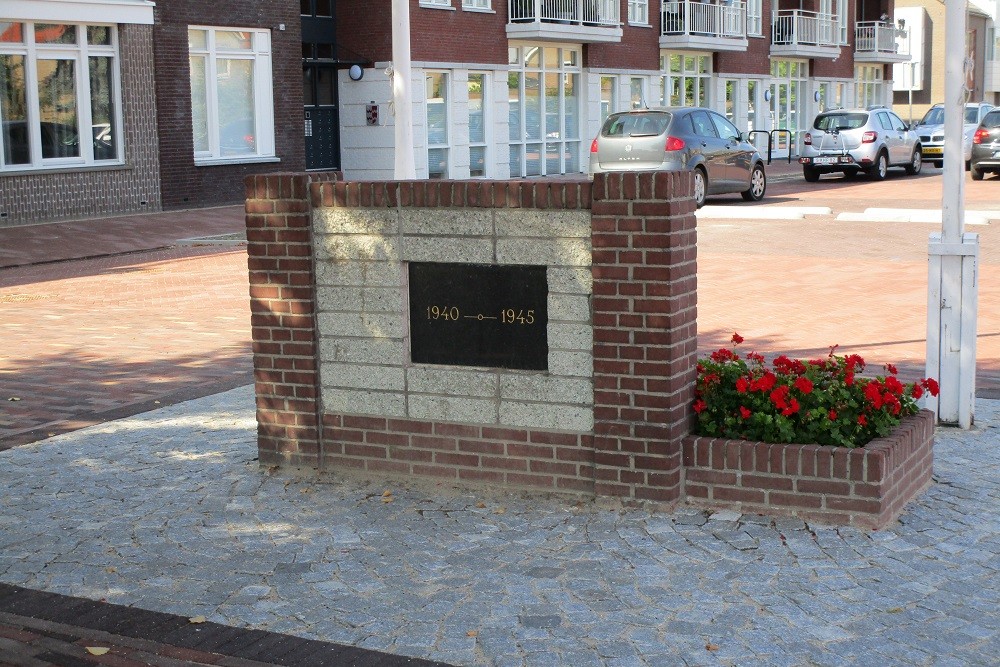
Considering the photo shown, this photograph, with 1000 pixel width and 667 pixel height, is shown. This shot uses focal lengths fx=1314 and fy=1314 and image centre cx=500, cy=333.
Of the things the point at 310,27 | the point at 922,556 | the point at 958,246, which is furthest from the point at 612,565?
the point at 310,27

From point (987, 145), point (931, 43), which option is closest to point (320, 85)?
point (987, 145)

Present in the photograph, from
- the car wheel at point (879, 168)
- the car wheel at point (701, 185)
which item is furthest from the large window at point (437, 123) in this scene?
the car wheel at point (879, 168)

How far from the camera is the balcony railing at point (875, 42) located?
5366cm

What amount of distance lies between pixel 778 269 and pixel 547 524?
906 centimetres

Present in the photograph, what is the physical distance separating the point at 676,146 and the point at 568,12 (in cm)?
1349

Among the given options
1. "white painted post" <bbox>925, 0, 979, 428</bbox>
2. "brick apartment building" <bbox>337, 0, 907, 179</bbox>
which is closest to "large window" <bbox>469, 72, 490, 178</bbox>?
"brick apartment building" <bbox>337, 0, 907, 179</bbox>

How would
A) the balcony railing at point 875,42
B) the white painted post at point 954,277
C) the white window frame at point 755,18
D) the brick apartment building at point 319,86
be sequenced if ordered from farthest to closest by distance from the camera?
the balcony railing at point 875,42, the white window frame at point 755,18, the brick apartment building at point 319,86, the white painted post at point 954,277

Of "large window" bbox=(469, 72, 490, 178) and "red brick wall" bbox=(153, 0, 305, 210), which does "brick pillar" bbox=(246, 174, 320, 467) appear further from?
"large window" bbox=(469, 72, 490, 178)

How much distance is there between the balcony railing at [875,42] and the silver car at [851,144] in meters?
23.3

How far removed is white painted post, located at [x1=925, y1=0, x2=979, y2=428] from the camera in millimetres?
6992

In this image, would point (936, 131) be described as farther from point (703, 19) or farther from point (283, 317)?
point (283, 317)

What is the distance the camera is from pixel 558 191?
5.82 m

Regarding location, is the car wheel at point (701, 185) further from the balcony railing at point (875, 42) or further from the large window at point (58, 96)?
the balcony railing at point (875, 42)

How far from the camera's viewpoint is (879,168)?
31344mm
